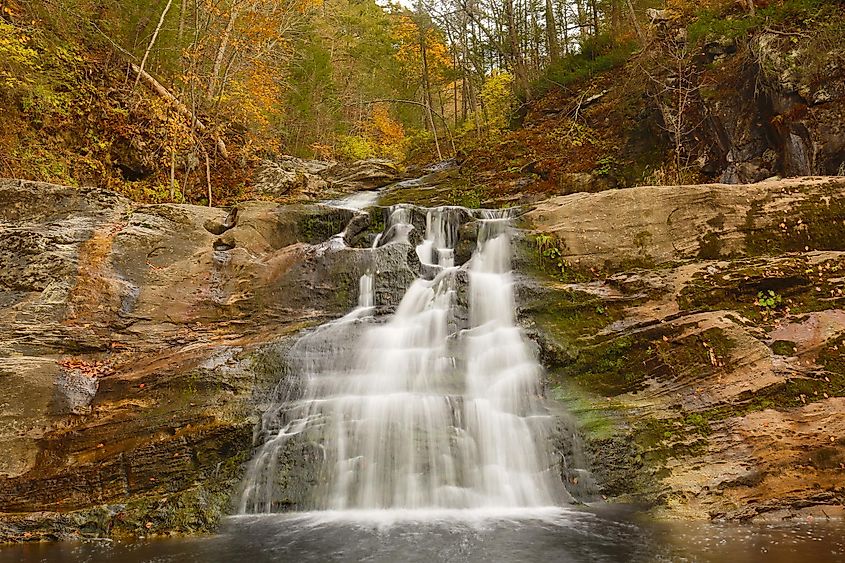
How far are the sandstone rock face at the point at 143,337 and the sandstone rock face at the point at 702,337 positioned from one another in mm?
3135

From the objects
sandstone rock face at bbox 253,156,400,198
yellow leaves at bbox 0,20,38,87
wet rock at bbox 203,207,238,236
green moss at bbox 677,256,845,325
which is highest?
yellow leaves at bbox 0,20,38,87

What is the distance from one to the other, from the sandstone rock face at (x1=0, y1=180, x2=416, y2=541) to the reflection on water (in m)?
0.58

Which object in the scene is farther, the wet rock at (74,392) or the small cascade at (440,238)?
the small cascade at (440,238)

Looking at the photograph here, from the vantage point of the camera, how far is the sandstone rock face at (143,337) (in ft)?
18.6

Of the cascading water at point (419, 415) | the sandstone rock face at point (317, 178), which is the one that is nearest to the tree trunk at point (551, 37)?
the sandstone rock face at point (317, 178)

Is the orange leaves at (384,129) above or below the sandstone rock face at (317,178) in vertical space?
above

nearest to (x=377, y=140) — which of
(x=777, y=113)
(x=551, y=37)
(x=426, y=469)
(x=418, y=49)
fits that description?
(x=418, y=49)

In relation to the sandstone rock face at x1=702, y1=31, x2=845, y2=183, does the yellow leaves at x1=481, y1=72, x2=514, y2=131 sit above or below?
above

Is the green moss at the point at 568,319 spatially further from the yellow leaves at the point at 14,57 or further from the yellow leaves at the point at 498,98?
the yellow leaves at the point at 498,98

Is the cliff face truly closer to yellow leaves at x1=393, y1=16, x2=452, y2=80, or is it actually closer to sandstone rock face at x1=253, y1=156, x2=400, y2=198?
sandstone rock face at x1=253, y1=156, x2=400, y2=198

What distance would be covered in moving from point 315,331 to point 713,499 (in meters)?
5.46

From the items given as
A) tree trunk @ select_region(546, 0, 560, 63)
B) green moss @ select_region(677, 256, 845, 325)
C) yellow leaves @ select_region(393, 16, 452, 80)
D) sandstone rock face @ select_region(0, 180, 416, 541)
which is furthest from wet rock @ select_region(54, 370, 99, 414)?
tree trunk @ select_region(546, 0, 560, 63)

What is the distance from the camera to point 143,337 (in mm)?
7664

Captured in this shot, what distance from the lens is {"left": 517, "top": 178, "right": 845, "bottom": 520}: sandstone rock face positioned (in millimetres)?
5559
